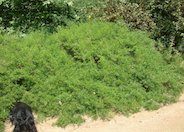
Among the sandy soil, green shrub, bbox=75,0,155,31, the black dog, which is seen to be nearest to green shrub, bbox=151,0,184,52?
green shrub, bbox=75,0,155,31

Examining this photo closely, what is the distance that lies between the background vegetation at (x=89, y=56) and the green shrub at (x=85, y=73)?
0.02m

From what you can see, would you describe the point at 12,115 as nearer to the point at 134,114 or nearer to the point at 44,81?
the point at 44,81

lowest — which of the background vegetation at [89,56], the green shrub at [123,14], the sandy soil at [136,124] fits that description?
the sandy soil at [136,124]

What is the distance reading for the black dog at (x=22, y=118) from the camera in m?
6.80

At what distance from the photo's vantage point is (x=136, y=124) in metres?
7.06

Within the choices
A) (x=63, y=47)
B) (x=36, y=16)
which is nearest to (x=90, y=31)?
(x=63, y=47)

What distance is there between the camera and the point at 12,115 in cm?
710

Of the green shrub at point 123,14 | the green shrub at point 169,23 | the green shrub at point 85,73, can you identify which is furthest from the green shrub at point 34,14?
the green shrub at point 169,23

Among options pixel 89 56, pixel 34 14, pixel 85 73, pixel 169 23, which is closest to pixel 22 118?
pixel 85 73

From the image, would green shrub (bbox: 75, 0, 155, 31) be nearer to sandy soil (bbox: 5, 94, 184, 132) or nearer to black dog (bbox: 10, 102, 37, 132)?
sandy soil (bbox: 5, 94, 184, 132)

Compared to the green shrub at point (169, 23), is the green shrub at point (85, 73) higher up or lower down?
lower down

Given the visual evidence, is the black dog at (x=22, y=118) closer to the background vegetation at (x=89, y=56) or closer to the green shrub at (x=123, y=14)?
the background vegetation at (x=89, y=56)

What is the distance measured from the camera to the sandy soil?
6938 mm

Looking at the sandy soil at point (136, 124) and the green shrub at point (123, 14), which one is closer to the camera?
the sandy soil at point (136, 124)
